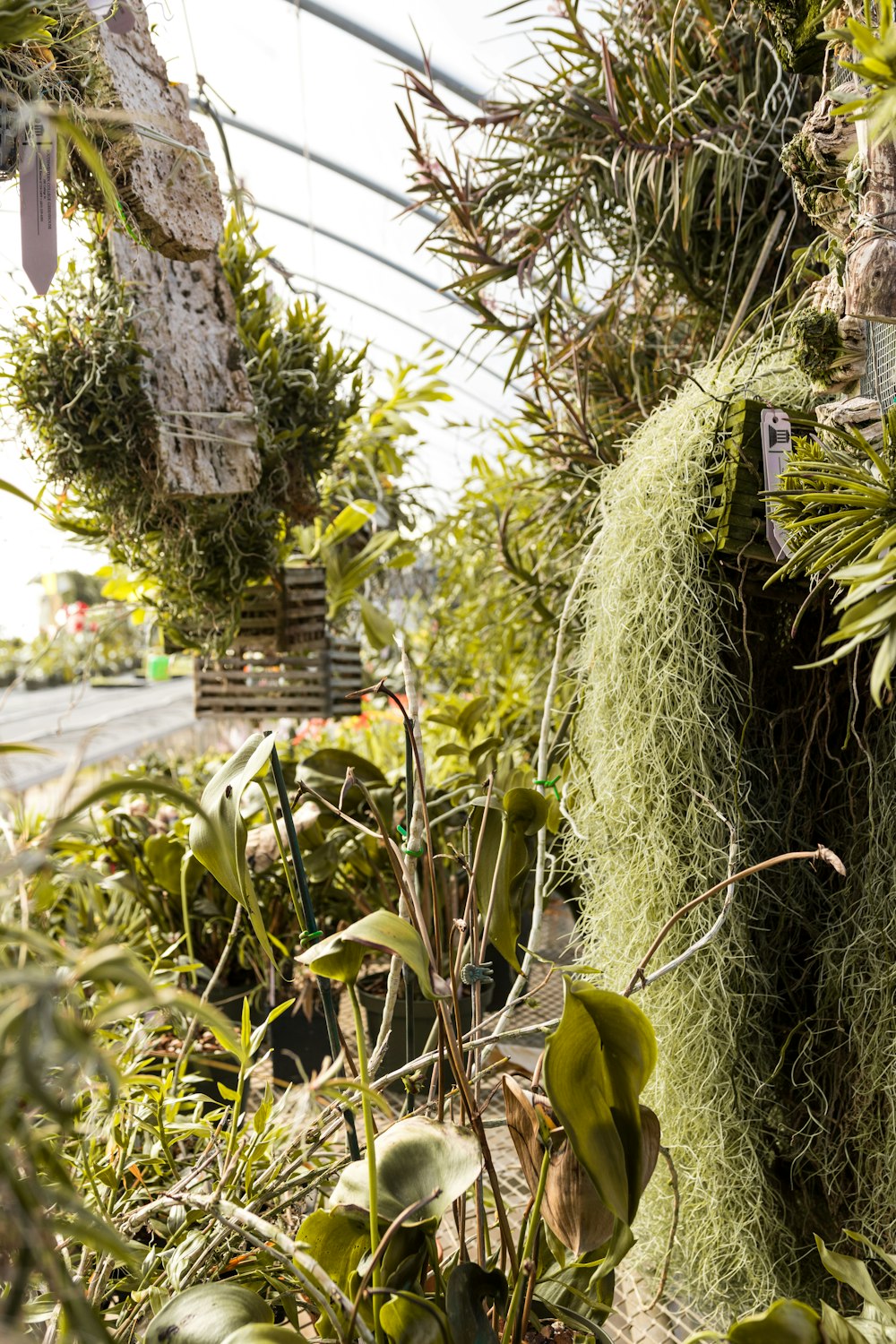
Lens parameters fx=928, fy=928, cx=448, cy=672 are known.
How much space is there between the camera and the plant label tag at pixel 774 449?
722 mm

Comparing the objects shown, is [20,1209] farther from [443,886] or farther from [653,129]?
[653,129]

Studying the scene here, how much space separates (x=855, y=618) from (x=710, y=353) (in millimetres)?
738

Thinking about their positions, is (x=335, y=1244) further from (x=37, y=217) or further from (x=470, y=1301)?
(x=37, y=217)

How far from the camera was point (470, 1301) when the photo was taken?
1.61 feet

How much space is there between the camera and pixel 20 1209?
0.25 metres

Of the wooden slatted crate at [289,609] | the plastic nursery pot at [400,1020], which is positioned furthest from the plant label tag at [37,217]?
the plastic nursery pot at [400,1020]

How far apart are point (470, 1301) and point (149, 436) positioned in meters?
0.81

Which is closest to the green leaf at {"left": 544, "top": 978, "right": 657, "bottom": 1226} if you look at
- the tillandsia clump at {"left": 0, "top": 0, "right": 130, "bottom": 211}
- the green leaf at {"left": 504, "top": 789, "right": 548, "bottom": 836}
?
the green leaf at {"left": 504, "top": 789, "right": 548, "bottom": 836}

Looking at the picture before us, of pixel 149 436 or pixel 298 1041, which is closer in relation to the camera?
pixel 149 436

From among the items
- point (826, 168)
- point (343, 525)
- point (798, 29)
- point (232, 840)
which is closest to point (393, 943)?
point (232, 840)

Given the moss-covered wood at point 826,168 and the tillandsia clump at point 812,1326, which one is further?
the moss-covered wood at point 826,168

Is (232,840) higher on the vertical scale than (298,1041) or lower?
higher

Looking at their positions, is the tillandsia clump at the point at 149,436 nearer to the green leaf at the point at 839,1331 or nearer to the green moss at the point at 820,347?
the green moss at the point at 820,347

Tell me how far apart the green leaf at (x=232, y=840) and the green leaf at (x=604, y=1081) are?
0.57 ft
